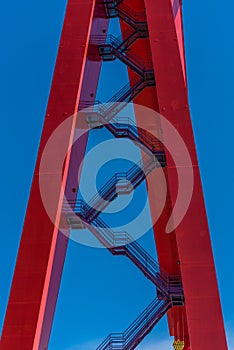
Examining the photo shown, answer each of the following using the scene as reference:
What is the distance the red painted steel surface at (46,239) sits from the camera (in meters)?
11.1

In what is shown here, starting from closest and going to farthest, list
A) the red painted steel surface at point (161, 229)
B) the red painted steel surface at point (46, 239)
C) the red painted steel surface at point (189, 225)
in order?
the red painted steel surface at point (189, 225) < the red painted steel surface at point (46, 239) < the red painted steel surface at point (161, 229)

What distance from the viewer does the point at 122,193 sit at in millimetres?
13977

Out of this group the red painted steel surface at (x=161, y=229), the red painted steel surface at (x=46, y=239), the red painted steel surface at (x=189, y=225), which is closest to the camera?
the red painted steel surface at (x=189, y=225)

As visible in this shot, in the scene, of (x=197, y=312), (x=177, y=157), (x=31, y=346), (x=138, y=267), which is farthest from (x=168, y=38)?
(x=31, y=346)

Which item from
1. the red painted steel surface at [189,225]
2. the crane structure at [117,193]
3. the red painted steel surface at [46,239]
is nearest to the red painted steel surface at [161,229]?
the crane structure at [117,193]

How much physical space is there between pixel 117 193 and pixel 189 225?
2892 millimetres

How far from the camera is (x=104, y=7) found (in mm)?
16719

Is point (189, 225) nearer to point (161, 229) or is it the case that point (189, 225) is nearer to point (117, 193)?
point (117, 193)

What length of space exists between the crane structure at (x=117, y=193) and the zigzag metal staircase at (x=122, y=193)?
31 mm

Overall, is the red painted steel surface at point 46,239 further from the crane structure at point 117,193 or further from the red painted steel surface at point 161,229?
the red painted steel surface at point 161,229

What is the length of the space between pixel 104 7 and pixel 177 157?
7.33 meters

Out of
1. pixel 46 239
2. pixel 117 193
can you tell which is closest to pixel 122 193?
pixel 117 193

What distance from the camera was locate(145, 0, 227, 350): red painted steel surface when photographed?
10.9 meters

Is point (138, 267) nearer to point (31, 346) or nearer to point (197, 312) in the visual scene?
point (197, 312)
